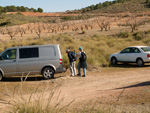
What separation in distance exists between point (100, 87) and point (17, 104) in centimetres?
624

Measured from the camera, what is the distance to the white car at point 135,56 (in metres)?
17.9

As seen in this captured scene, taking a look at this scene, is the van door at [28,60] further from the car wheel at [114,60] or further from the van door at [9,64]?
the car wheel at [114,60]

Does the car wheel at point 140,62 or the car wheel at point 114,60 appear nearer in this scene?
the car wheel at point 140,62

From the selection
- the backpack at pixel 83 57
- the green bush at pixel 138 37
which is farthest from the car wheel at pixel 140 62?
the green bush at pixel 138 37

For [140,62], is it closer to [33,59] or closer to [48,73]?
[48,73]

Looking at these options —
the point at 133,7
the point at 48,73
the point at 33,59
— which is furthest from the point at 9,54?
the point at 133,7

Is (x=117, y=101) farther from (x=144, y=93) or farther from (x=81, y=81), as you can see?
(x=81, y=81)

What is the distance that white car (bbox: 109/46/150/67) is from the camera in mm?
17922

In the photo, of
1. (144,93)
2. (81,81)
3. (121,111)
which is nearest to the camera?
(121,111)

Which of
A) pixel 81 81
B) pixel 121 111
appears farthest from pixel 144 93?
pixel 81 81

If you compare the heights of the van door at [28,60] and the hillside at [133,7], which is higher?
the hillside at [133,7]

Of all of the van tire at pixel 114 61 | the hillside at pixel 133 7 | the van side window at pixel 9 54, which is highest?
the hillside at pixel 133 7

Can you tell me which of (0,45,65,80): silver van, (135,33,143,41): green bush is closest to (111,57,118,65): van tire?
(0,45,65,80): silver van

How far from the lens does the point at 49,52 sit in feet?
45.1
